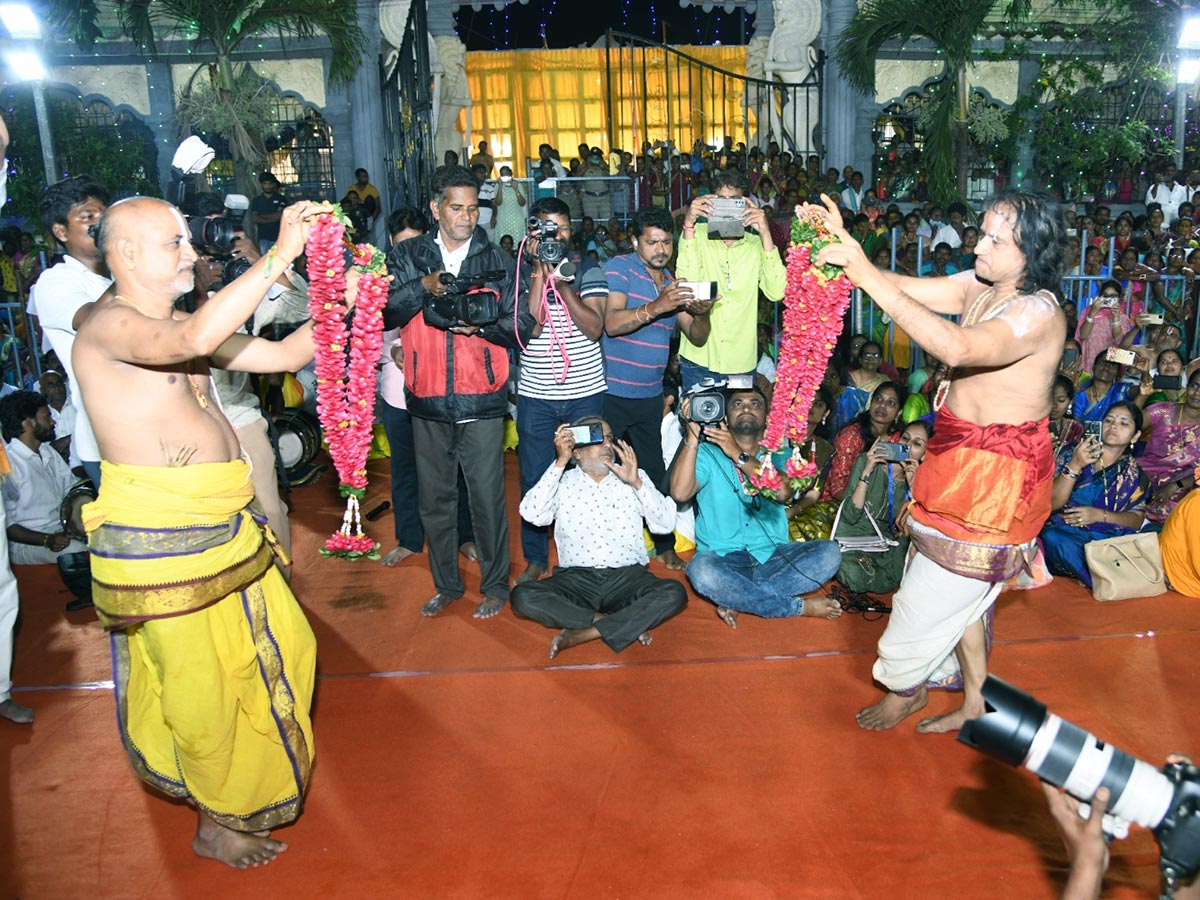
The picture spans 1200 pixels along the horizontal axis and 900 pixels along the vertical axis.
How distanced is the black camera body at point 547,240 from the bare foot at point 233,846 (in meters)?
2.72

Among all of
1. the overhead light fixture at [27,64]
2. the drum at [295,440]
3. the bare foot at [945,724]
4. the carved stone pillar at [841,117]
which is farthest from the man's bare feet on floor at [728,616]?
the carved stone pillar at [841,117]

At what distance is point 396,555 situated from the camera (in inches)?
229

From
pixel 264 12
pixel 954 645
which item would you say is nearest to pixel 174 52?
pixel 264 12

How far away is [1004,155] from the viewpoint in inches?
552

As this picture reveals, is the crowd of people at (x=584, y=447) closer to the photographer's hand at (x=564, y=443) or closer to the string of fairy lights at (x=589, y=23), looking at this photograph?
the photographer's hand at (x=564, y=443)

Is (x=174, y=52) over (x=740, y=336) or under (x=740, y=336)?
over

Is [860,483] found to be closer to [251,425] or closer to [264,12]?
[251,425]

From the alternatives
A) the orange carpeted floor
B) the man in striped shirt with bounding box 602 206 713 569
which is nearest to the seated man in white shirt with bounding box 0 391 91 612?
the orange carpeted floor

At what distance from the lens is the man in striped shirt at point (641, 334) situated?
17.4 ft

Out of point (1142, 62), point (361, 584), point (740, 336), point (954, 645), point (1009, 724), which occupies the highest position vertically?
point (1142, 62)

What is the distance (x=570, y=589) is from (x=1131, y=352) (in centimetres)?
378

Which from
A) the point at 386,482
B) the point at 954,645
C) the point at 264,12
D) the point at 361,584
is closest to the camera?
the point at 954,645

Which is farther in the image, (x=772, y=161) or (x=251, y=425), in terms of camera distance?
(x=772, y=161)

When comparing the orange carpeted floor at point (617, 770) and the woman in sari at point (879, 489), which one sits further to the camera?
the woman in sari at point (879, 489)
